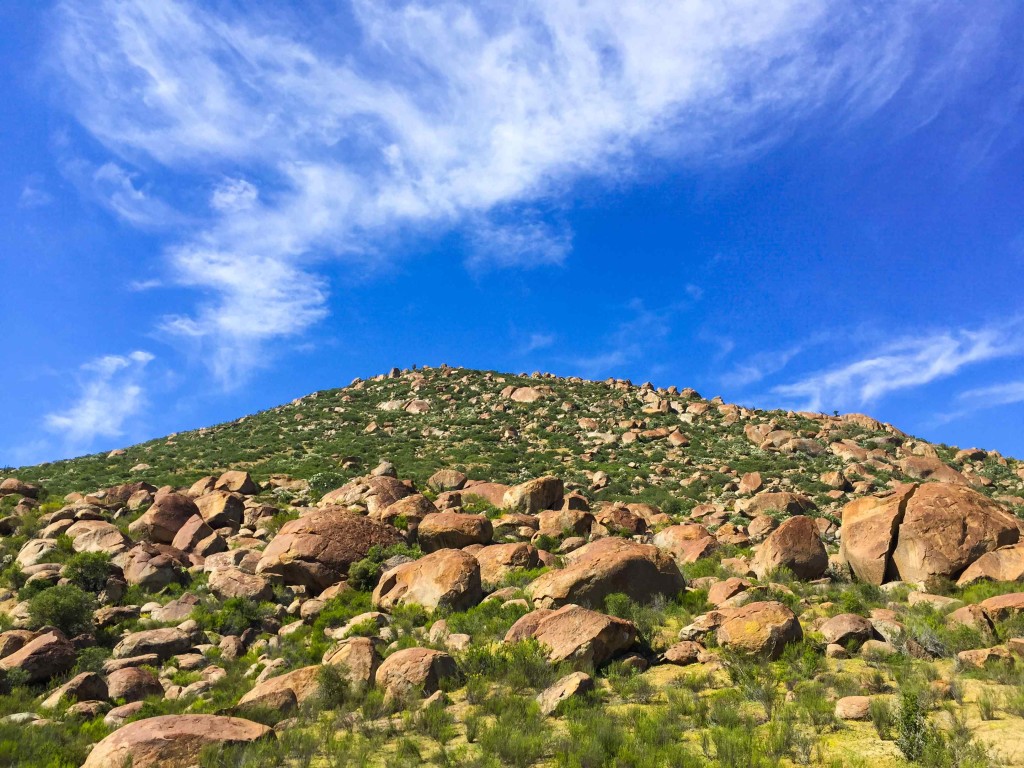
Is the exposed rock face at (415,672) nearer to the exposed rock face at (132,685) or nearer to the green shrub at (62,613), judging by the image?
the exposed rock face at (132,685)

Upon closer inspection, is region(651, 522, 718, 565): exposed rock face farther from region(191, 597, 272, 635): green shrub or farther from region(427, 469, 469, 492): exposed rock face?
region(191, 597, 272, 635): green shrub

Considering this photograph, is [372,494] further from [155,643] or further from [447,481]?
[155,643]

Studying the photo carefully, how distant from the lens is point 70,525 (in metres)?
22.2

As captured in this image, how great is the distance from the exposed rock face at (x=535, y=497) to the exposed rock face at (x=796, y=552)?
1064 centimetres

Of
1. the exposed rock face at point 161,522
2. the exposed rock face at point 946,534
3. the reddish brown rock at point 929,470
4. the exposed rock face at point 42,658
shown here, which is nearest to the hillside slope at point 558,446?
the reddish brown rock at point 929,470

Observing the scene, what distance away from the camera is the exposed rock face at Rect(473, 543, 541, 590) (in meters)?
18.6

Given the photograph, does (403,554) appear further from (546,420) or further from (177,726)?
(546,420)

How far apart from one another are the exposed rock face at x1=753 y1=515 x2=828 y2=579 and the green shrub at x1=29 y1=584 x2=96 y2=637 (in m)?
18.6

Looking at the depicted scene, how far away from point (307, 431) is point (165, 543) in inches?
1314

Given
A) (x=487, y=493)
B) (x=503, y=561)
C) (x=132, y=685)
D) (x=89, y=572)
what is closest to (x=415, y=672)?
(x=132, y=685)

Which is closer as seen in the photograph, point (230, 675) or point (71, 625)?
point (230, 675)

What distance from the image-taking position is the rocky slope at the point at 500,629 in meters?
9.29

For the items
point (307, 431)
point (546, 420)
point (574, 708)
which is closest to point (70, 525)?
point (574, 708)

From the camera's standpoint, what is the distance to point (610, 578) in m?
15.8
